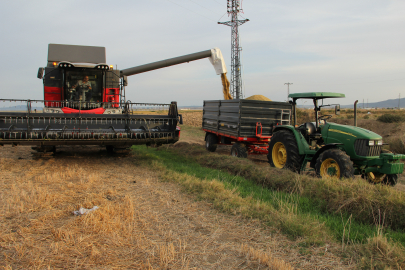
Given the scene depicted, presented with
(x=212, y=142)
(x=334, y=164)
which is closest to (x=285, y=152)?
(x=334, y=164)

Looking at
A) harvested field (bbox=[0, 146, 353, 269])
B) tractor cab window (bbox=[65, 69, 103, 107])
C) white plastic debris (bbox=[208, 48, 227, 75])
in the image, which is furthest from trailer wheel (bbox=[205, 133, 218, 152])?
harvested field (bbox=[0, 146, 353, 269])

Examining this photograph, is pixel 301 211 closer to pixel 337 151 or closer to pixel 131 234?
pixel 337 151

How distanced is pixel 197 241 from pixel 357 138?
4.41 m

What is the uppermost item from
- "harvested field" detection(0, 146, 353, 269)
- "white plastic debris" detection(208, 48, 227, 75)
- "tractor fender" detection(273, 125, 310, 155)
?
"white plastic debris" detection(208, 48, 227, 75)

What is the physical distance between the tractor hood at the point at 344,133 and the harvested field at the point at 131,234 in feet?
11.5

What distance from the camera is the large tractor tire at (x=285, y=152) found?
24.3ft

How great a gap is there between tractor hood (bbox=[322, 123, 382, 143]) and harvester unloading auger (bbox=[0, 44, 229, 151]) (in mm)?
3999

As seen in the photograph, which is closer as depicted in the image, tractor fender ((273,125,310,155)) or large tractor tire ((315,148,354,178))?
large tractor tire ((315,148,354,178))

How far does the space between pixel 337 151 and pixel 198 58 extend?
981 centimetres

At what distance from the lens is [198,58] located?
14.4 meters

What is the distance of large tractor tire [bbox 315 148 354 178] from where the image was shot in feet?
18.9

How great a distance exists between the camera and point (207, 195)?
5.28 m

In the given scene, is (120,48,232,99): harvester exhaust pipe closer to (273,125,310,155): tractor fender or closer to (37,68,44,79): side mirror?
(37,68,44,79): side mirror

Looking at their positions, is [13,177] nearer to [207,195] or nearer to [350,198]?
[207,195]
